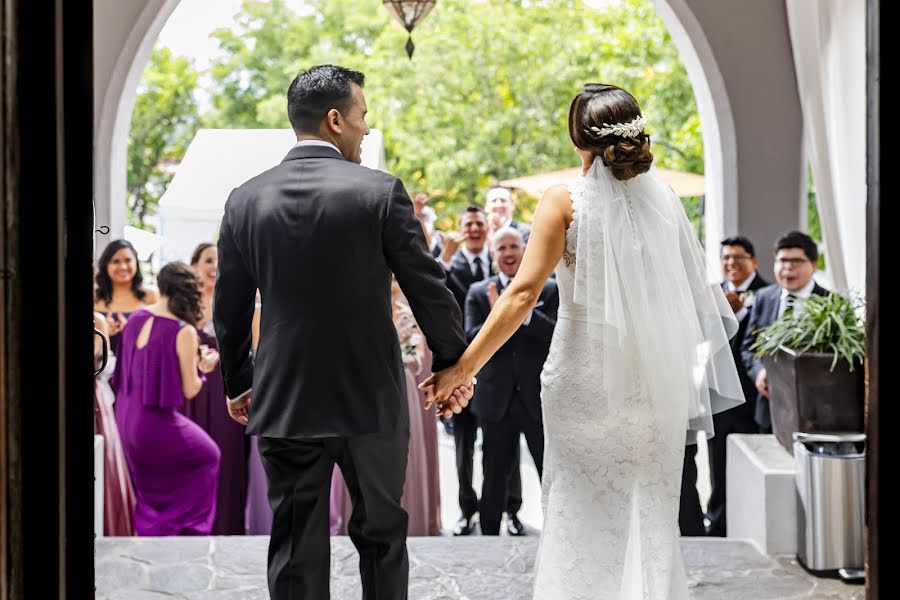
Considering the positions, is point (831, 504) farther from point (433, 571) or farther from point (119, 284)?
point (119, 284)

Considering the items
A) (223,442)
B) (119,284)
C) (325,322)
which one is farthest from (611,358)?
(119,284)

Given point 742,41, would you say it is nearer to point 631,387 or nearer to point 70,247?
point 631,387

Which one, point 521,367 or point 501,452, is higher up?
point 521,367

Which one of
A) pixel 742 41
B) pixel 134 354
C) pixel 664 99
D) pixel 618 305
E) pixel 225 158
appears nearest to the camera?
pixel 618 305

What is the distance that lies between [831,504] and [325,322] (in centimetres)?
Result: 275

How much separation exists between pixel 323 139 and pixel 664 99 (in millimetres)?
20884

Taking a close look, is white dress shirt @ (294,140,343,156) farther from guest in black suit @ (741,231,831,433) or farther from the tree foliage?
the tree foliage

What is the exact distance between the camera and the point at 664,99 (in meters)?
23.9

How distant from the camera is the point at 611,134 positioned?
4043mm

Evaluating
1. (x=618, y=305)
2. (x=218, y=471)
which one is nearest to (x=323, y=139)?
Answer: (x=618, y=305)

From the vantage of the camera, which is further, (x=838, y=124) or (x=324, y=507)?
(x=838, y=124)

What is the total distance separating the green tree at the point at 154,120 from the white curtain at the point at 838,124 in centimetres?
2748

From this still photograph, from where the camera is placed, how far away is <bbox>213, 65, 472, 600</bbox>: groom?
373 cm

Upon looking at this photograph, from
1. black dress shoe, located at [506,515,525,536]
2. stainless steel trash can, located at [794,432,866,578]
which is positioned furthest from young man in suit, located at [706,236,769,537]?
stainless steel trash can, located at [794,432,866,578]
